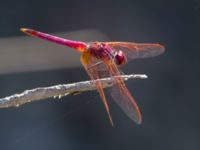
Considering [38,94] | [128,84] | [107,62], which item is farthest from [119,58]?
[128,84]

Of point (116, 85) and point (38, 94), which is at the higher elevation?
point (116, 85)

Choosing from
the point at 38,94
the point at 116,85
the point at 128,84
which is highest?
the point at 128,84

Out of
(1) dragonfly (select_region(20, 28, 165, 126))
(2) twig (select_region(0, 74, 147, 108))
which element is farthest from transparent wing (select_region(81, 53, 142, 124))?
(2) twig (select_region(0, 74, 147, 108))

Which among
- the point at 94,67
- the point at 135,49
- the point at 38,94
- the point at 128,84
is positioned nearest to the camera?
the point at 38,94

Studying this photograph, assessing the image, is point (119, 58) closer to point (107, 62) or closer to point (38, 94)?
point (107, 62)

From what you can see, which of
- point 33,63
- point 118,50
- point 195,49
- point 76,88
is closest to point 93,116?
point 33,63

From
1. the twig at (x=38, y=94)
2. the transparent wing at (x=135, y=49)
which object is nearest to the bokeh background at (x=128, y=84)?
the transparent wing at (x=135, y=49)

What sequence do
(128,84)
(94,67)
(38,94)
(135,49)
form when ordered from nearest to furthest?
(38,94), (94,67), (135,49), (128,84)

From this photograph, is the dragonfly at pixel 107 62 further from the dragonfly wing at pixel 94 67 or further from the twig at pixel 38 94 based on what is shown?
the twig at pixel 38 94
